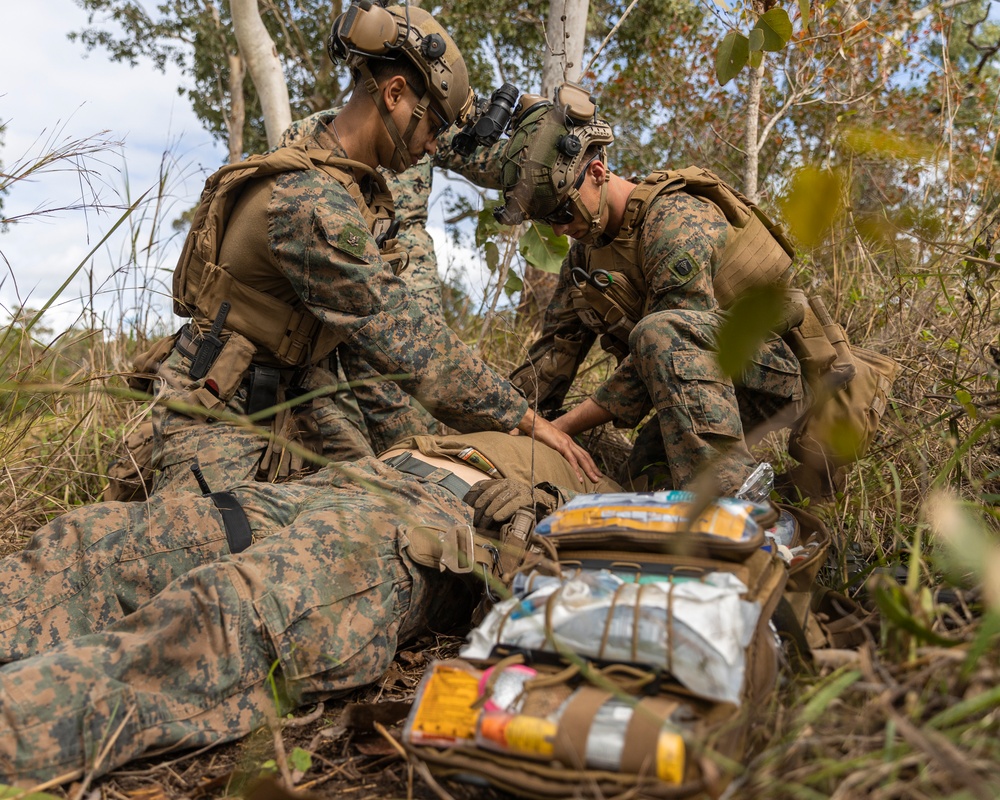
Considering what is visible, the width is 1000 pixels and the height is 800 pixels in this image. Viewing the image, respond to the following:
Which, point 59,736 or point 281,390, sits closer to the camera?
point 59,736

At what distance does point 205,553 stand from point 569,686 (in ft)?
4.43

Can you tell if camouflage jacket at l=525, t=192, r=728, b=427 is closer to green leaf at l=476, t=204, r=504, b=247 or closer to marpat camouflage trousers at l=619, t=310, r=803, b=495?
marpat camouflage trousers at l=619, t=310, r=803, b=495

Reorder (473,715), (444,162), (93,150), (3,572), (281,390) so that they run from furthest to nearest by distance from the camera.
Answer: (444,162) < (281,390) < (93,150) < (3,572) < (473,715)

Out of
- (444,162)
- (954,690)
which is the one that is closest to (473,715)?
(954,690)

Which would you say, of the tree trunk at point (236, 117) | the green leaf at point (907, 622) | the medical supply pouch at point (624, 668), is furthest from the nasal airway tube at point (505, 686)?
the tree trunk at point (236, 117)

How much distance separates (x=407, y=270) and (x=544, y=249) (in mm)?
866

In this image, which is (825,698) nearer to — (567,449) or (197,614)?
(197,614)

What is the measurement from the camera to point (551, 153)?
11.1 ft

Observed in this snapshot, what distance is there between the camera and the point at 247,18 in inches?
205

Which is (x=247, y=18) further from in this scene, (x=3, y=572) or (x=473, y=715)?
(x=473, y=715)

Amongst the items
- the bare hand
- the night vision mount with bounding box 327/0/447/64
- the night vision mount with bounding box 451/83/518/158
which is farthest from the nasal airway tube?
the night vision mount with bounding box 327/0/447/64

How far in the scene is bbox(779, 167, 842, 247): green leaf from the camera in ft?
2.26

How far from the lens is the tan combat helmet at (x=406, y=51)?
11.0 ft

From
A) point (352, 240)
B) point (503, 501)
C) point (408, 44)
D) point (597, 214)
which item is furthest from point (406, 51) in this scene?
point (503, 501)
